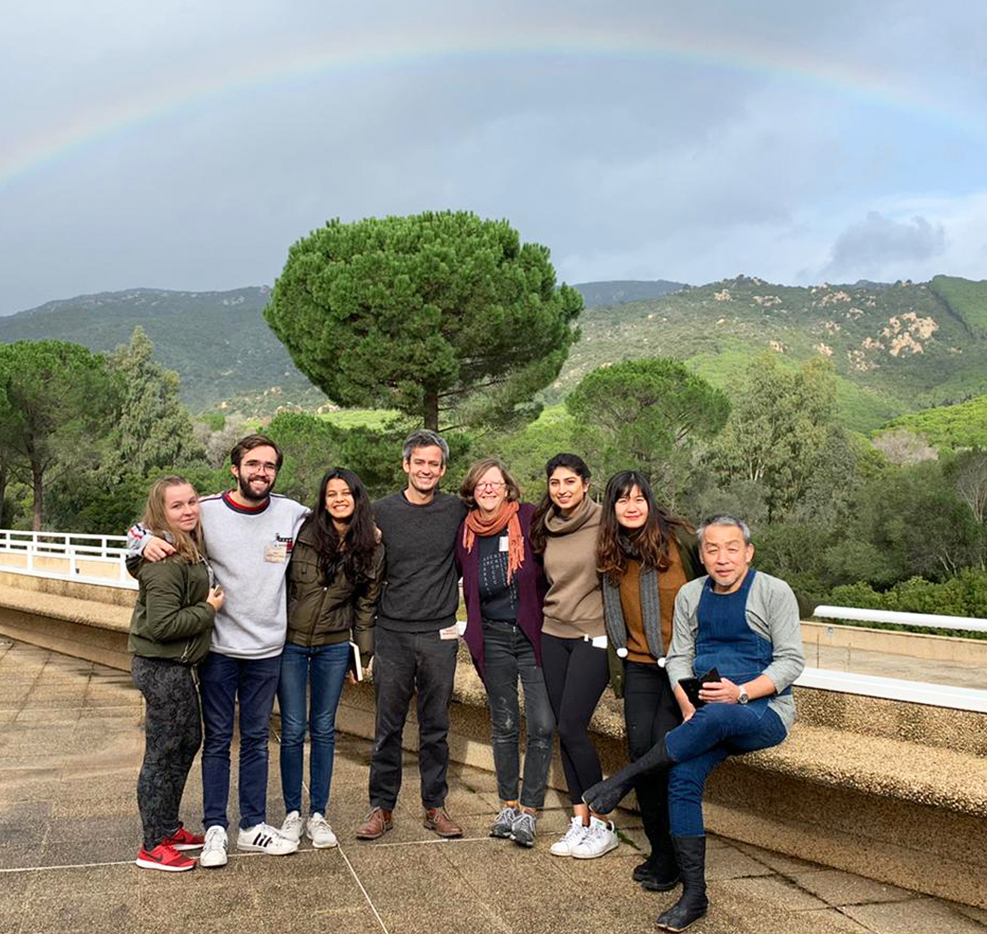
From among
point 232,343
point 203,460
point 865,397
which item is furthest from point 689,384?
point 232,343

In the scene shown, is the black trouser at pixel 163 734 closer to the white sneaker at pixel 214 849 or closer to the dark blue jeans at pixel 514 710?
the white sneaker at pixel 214 849

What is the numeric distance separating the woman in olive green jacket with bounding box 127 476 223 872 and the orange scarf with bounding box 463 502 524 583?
3.41 ft

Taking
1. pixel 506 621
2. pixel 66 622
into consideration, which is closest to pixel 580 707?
pixel 506 621

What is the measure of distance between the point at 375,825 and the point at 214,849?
0.66 m

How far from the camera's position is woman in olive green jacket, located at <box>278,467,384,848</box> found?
13.0 ft

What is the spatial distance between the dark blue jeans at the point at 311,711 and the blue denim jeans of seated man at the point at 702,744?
1423mm

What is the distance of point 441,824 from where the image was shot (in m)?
4.01

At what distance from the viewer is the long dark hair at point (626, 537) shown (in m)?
3.75

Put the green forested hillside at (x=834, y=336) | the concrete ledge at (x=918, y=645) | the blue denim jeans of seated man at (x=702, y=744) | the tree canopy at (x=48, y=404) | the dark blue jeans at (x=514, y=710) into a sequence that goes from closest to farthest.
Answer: the blue denim jeans of seated man at (x=702, y=744) → the dark blue jeans at (x=514, y=710) → the concrete ledge at (x=918, y=645) → the tree canopy at (x=48, y=404) → the green forested hillside at (x=834, y=336)

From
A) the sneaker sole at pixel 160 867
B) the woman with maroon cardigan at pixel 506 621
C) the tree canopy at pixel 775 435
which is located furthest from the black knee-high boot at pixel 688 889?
the tree canopy at pixel 775 435

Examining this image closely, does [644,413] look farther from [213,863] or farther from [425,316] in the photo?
[213,863]

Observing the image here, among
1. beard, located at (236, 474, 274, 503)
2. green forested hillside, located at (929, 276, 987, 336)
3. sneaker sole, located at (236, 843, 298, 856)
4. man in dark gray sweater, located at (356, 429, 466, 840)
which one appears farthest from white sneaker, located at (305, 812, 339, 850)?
green forested hillside, located at (929, 276, 987, 336)

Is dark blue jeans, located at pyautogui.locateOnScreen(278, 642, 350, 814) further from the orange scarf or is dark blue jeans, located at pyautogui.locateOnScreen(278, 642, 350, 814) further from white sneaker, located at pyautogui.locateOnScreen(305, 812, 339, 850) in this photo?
the orange scarf

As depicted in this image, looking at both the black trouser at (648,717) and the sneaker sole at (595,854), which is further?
the sneaker sole at (595,854)
